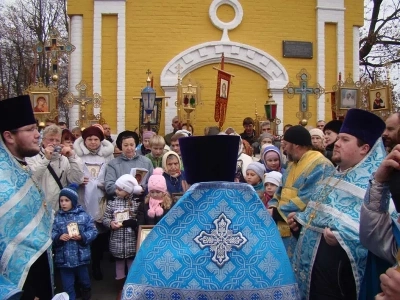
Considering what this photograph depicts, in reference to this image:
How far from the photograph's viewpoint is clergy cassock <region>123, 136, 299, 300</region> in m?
2.43

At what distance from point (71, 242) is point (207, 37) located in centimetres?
910

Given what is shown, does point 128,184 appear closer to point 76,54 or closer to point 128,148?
point 128,148

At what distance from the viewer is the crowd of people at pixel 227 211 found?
98.3 inches

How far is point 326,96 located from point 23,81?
721 inches

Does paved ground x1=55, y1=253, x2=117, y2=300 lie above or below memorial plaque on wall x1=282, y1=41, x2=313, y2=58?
below

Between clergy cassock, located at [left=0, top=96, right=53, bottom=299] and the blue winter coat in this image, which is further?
the blue winter coat

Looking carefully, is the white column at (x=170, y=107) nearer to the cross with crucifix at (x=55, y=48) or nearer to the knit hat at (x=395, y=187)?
Result: the cross with crucifix at (x=55, y=48)

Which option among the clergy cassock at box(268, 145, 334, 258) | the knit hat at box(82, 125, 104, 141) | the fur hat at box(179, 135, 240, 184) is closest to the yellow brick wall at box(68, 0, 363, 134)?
the knit hat at box(82, 125, 104, 141)

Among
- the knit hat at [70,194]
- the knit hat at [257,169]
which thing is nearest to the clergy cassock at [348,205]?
the knit hat at [257,169]

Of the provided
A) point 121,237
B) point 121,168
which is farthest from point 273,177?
point 121,168

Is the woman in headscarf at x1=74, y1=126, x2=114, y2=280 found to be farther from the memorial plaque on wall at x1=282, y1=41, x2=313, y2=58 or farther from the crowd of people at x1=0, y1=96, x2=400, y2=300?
the memorial plaque on wall at x1=282, y1=41, x2=313, y2=58

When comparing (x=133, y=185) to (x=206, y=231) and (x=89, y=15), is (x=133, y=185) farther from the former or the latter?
(x=89, y=15)

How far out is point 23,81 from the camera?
27.5 metres

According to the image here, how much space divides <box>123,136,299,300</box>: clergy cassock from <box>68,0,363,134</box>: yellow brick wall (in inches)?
423
